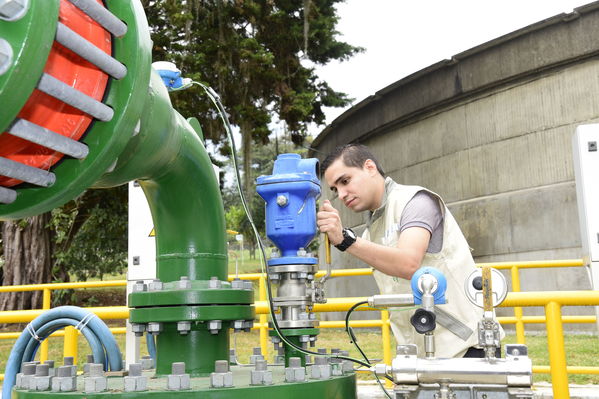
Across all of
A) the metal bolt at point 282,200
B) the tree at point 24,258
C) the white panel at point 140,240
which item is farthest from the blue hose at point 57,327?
the tree at point 24,258

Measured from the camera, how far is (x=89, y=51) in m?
1.04

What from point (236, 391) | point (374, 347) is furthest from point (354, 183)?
point (374, 347)

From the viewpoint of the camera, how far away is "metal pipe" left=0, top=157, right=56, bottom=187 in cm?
101

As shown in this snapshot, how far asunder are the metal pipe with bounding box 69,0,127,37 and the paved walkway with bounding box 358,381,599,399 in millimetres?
4183

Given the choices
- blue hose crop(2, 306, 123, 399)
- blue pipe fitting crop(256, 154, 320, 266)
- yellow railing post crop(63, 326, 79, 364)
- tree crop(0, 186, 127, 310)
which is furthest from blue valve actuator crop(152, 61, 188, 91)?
tree crop(0, 186, 127, 310)

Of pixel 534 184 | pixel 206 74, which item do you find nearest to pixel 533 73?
pixel 534 184

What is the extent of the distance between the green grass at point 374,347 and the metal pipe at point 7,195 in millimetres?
4475

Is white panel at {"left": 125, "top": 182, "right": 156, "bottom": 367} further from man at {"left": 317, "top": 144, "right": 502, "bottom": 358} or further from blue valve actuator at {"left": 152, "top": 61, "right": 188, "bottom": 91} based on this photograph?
blue valve actuator at {"left": 152, "top": 61, "right": 188, "bottom": 91}

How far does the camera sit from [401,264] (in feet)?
6.75

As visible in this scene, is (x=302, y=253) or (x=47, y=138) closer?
(x=47, y=138)

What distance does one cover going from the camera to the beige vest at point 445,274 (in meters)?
2.14

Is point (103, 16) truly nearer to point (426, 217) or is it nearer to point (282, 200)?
point (282, 200)

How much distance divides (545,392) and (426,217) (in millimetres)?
3337

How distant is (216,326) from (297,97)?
9562mm
